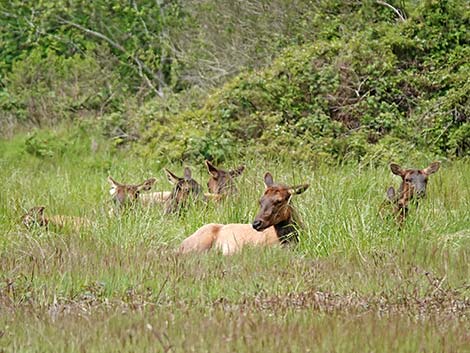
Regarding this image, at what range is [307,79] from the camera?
2252 cm

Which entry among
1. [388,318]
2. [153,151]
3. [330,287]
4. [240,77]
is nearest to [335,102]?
[240,77]

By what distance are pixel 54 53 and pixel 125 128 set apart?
455 centimetres

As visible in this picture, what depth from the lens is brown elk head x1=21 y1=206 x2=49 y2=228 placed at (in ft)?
40.8

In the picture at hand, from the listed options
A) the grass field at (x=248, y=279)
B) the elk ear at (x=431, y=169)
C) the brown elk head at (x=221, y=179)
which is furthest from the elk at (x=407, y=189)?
the brown elk head at (x=221, y=179)

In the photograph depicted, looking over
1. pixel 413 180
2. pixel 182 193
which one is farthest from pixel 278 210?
pixel 182 193

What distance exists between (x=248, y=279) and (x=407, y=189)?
183 inches

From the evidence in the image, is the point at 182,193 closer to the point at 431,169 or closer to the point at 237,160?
the point at 431,169

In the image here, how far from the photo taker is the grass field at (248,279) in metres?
6.73

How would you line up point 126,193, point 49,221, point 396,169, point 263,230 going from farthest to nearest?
1. point 126,193
2. point 396,169
3. point 49,221
4. point 263,230

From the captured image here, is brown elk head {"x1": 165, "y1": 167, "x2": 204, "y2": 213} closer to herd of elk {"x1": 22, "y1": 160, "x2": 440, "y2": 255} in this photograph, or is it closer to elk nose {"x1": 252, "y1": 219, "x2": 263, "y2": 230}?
herd of elk {"x1": 22, "y1": 160, "x2": 440, "y2": 255}

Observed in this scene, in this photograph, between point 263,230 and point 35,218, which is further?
point 35,218

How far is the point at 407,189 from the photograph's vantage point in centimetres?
1334

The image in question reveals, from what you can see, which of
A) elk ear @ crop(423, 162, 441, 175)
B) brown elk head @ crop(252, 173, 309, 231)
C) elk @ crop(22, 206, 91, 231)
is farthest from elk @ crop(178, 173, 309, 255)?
elk ear @ crop(423, 162, 441, 175)

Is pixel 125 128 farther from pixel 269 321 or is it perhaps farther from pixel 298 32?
pixel 269 321
